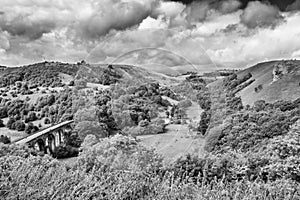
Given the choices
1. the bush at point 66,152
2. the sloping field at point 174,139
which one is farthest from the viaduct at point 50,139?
the sloping field at point 174,139

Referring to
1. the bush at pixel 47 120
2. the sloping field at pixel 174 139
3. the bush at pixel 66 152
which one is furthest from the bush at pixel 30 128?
the sloping field at pixel 174 139

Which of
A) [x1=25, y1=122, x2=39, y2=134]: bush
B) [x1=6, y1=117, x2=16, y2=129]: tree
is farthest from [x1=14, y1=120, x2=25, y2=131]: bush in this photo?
[x1=25, y1=122, x2=39, y2=134]: bush

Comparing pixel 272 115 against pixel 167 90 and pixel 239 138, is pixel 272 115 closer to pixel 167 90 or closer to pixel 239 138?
pixel 239 138

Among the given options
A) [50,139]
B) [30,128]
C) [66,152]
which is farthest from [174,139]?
[30,128]

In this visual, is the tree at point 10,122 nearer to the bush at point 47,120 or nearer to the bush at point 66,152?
the bush at point 47,120

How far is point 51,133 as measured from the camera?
57.4 m

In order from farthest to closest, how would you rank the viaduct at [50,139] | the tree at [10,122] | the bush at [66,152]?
the tree at [10,122]
the viaduct at [50,139]
the bush at [66,152]

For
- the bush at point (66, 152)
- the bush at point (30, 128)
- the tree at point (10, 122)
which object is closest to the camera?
the bush at point (66, 152)

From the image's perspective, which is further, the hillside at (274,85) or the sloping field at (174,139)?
the hillside at (274,85)

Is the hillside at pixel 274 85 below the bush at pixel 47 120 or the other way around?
the other way around

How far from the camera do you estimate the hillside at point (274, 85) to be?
7781cm

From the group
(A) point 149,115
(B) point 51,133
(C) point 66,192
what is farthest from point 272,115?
(C) point 66,192

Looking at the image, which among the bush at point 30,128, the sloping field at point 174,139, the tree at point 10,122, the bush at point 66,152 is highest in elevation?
the sloping field at point 174,139

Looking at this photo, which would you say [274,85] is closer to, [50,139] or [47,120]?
[47,120]
